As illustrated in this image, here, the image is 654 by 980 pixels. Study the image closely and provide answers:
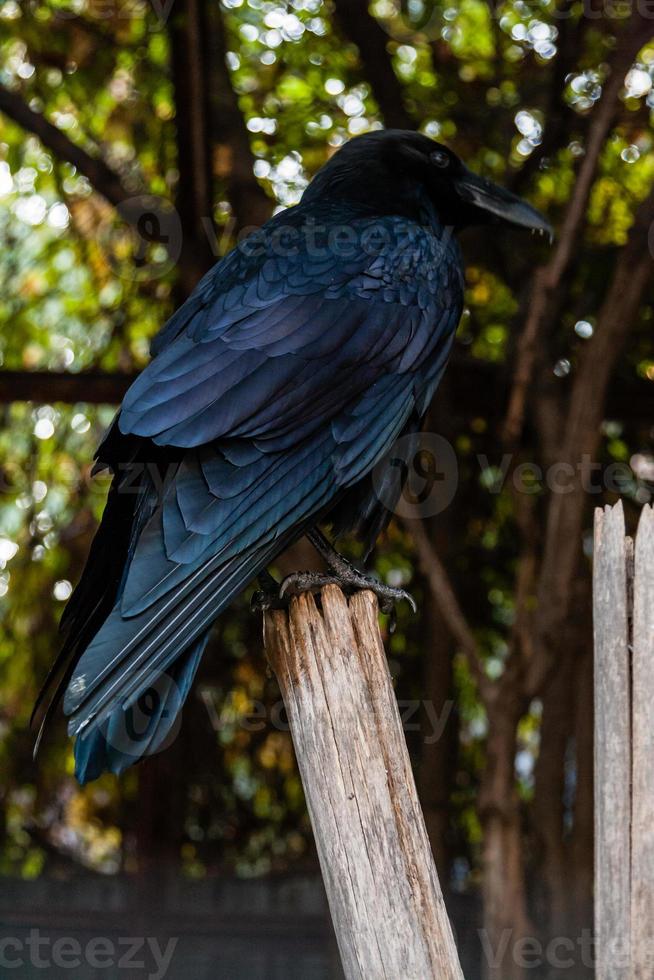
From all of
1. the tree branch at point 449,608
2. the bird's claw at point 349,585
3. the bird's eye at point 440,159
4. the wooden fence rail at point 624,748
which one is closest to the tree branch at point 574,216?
the tree branch at point 449,608

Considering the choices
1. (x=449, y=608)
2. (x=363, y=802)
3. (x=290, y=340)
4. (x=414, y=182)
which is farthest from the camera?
(x=449, y=608)

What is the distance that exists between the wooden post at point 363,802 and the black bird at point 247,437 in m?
0.21

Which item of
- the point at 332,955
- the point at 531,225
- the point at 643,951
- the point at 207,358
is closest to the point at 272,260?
the point at 207,358

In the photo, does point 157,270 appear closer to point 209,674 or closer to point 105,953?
point 209,674

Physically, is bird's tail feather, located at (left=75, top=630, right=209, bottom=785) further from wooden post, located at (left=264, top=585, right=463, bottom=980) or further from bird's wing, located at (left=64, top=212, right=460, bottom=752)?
wooden post, located at (left=264, top=585, right=463, bottom=980)

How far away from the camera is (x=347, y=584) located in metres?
2.31

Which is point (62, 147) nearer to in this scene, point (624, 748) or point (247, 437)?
point (247, 437)

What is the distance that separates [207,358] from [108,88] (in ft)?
9.60

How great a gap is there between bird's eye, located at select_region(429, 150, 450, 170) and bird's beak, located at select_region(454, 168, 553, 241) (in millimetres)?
51

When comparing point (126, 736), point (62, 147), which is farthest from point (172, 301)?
point (126, 736)

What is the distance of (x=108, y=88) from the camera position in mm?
4695

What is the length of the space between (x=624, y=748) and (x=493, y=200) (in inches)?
71.7

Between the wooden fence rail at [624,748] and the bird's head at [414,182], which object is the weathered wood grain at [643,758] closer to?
the wooden fence rail at [624,748]

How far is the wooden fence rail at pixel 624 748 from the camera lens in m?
1.43
